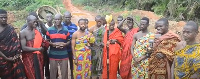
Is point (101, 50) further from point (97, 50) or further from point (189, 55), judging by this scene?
point (189, 55)

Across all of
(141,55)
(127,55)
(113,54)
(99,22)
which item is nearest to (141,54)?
(141,55)

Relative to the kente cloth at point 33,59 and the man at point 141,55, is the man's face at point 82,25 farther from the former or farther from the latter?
the man at point 141,55

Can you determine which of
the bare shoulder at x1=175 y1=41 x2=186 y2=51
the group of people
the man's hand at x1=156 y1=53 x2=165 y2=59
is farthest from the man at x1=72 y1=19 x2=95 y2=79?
the bare shoulder at x1=175 y1=41 x2=186 y2=51

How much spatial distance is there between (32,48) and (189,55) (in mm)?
2706

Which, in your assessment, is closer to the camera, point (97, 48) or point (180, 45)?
point (180, 45)

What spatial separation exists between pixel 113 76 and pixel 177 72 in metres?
2.17

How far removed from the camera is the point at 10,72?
4109mm

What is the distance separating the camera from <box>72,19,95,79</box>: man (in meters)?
4.69

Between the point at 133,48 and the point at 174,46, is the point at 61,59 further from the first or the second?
the point at 174,46

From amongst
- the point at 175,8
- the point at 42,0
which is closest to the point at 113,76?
the point at 175,8

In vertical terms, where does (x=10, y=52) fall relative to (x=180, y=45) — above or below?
below

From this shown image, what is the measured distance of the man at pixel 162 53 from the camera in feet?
11.3

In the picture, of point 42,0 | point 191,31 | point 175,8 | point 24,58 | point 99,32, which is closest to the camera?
point 191,31

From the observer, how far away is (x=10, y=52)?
3969 mm
